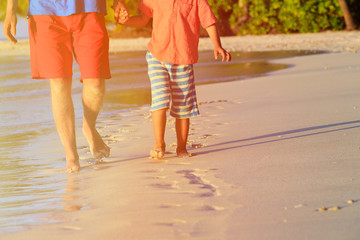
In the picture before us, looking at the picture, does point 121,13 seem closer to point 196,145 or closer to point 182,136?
point 182,136

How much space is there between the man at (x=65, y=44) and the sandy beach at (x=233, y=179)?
449 millimetres

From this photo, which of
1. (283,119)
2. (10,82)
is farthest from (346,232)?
(10,82)

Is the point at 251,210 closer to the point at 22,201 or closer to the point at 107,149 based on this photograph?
the point at 22,201

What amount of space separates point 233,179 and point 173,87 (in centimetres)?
120

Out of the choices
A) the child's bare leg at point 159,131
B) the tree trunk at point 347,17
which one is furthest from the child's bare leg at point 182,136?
the tree trunk at point 347,17

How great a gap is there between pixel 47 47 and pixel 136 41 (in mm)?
22153

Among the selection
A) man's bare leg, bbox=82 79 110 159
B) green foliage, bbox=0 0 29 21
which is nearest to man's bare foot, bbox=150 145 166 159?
man's bare leg, bbox=82 79 110 159

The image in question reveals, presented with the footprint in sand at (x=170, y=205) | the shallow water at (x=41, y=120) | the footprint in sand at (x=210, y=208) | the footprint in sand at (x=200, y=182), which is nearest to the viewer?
the footprint in sand at (x=210, y=208)

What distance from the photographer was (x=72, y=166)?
17.3 feet

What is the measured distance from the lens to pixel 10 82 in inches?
559

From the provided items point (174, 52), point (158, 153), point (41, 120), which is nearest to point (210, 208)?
point (158, 153)

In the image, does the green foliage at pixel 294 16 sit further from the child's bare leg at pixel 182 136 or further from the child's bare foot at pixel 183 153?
the child's bare foot at pixel 183 153

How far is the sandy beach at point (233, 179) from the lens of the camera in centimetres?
357

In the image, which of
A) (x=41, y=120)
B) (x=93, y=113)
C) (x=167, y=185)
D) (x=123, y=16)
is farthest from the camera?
(x=41, y=120)
